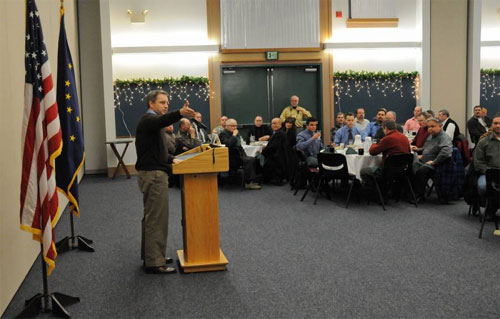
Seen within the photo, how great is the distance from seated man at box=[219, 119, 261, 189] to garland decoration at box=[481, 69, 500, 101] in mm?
7693

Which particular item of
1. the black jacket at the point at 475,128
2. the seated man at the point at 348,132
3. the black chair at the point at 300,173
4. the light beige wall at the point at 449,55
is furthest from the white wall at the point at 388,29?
the black chair at the point at 300,173

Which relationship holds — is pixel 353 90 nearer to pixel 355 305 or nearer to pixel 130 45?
pixel 130 45

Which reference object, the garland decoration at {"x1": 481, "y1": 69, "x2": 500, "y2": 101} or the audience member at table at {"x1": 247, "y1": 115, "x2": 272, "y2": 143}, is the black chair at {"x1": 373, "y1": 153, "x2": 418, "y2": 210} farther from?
the garland decoration at {"x1": 481, "y1": 69, "x2": 500, "y2": 101}

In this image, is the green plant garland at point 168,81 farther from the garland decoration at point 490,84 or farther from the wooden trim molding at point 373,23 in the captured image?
the garland decoration at point 490,84

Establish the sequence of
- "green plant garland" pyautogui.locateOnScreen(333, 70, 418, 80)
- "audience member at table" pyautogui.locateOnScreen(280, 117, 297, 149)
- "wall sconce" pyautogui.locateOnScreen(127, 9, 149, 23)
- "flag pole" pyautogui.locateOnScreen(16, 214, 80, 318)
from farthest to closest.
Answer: "green plant garland" pyautogui.locateOnScreen(333, 70, 418, 80), "wall sconce" pyautogui.locateOnScreen(127, 9, 149, 23), "audience member at table" pyautogui.locateOnScreen(280, 117, 297, 149), "flag pole" pyautogui.locateOnScreen(16, 214, 80, 318)

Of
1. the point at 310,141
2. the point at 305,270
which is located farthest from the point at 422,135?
the point at 305,270

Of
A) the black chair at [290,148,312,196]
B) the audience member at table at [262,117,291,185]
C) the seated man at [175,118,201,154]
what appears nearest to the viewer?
the black chair at [290,148,312,196]

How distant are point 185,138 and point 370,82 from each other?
565 cm

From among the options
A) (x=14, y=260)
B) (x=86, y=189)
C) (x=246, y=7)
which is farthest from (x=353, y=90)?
(x=14, y=260)

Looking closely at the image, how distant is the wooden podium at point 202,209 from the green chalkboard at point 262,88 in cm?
811

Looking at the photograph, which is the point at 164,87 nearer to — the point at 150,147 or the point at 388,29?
the point at 388,29

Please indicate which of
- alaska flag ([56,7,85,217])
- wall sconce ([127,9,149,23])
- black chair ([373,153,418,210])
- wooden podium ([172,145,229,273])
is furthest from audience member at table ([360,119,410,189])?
wall sconce ([127,9,149,23])

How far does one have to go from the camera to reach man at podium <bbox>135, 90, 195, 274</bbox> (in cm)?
520

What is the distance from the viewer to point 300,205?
858 centimetres
